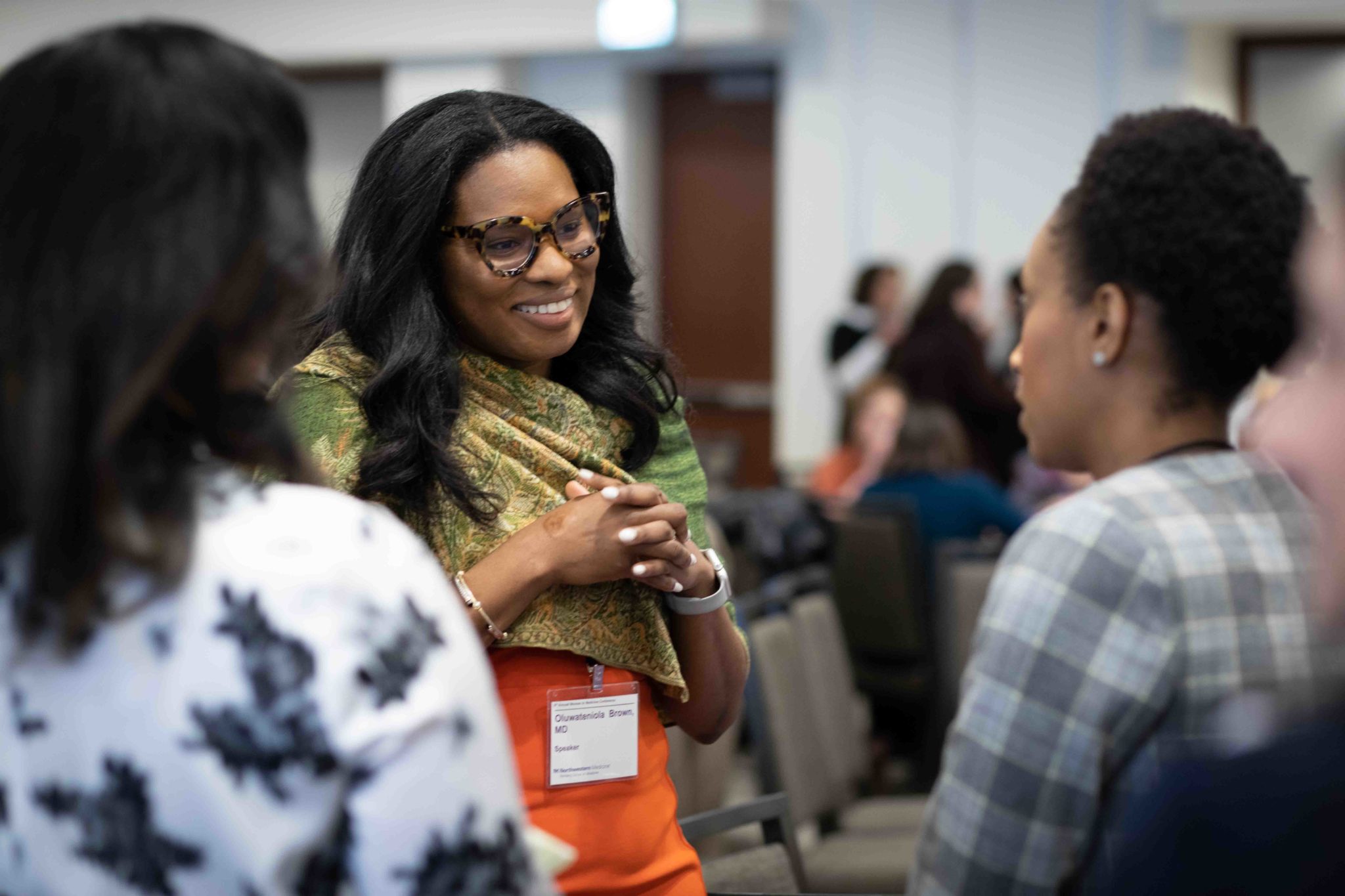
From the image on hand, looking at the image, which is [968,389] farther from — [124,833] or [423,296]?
[124,833]

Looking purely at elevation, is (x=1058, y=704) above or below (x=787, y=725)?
above

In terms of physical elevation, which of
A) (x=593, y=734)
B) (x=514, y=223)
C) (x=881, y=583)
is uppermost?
(x=514, y=223)

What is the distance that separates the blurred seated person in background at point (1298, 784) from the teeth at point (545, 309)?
961 mm

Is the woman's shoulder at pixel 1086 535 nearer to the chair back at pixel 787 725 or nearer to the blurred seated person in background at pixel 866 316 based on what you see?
the chair back at pixel 787 725

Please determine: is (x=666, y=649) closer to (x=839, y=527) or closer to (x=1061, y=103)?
(x=839, y=527)

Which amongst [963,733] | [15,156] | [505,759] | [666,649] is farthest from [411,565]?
[666,649]

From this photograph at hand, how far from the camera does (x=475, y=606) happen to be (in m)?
1.42

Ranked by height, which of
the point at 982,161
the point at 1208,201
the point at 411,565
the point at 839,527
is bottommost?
the point at 839,527

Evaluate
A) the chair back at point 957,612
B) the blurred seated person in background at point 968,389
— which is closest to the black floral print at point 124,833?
the chair back at point 957,612

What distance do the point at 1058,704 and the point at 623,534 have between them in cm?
52

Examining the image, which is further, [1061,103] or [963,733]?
[1061,103]

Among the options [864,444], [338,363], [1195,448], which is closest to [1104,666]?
[1195,448]

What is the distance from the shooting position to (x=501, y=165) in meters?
1.58

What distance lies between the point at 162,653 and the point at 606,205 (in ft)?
3.37
